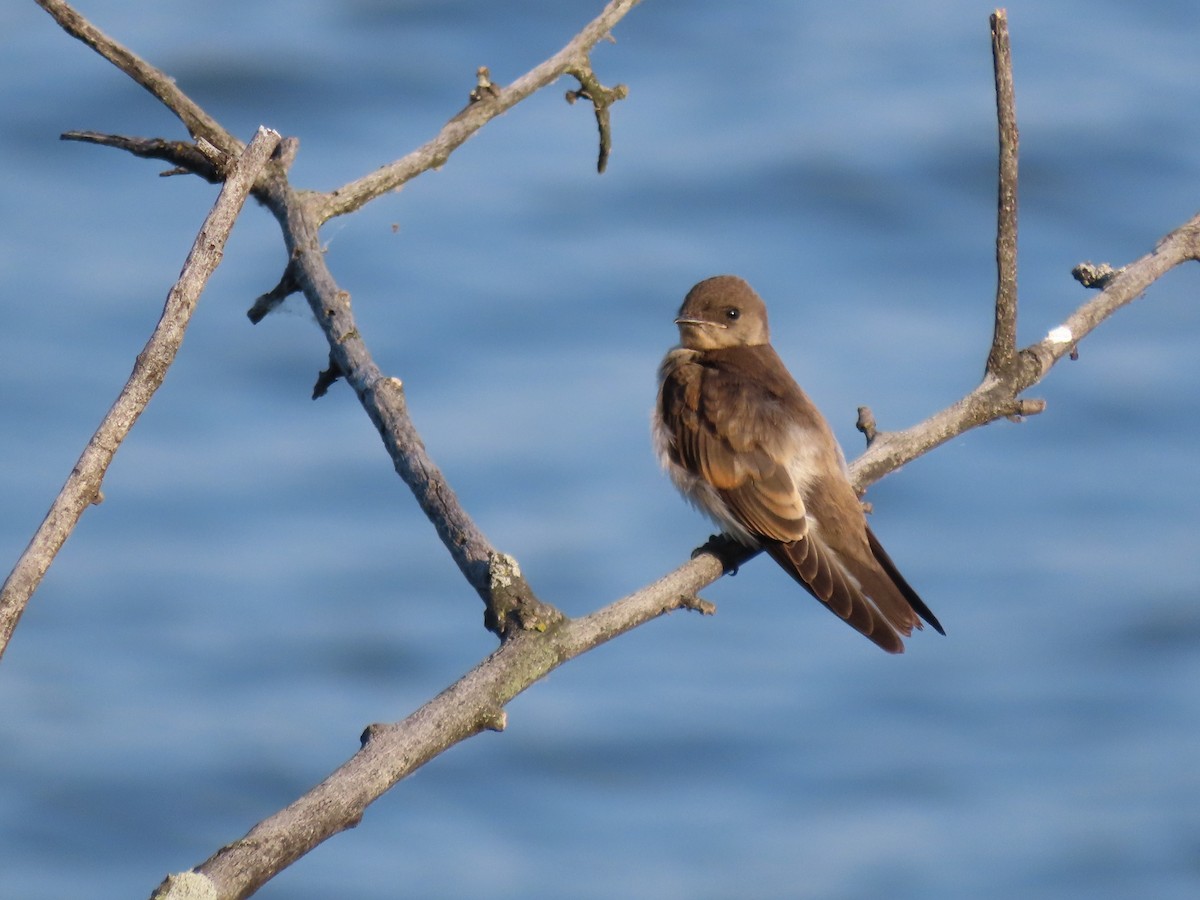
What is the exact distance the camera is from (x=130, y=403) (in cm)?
294

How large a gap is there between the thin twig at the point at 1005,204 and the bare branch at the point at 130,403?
202 cm

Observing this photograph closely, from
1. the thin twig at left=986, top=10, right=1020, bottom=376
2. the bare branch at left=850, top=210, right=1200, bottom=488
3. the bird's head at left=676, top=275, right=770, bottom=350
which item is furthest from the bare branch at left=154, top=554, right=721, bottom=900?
the bird's head at left=676, top=275, right=770, bottom=350

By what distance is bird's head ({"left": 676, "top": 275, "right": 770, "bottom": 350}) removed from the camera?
666 centimetres

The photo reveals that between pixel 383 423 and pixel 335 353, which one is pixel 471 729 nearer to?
pixel 383 423

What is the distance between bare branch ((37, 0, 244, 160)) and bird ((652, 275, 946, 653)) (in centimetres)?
206

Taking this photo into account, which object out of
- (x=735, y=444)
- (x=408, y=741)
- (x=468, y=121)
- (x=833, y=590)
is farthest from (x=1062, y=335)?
(x=408, y=741)

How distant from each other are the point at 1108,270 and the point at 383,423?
231 cm

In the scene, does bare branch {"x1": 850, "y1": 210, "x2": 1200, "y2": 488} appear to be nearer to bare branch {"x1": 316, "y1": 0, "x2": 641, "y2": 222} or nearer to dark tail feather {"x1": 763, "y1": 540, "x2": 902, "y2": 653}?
dark tail feather {"x1": 763, "y1": 540, "x2": 902, "y2": 653}

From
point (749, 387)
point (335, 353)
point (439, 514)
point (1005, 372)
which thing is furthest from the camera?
point (749, 387)

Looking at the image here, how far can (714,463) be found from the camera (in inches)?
237

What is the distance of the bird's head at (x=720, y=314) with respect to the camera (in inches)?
262

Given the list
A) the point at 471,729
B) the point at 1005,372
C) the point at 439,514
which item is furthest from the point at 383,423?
the point at 1005,372

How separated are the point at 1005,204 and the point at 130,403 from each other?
2.65 meters

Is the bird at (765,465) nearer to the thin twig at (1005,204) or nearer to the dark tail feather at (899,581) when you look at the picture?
the dark tail feather at (899,581)
